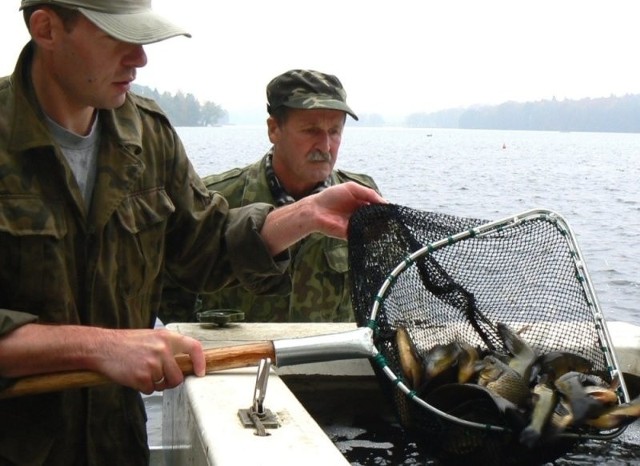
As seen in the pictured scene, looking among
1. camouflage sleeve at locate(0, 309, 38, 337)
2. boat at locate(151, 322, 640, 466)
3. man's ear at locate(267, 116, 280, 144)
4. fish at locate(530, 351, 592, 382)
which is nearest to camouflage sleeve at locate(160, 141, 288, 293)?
boat at locate(151, 322, 640, 466)

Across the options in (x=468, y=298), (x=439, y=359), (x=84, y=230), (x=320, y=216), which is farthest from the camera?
(x=468, y=298)

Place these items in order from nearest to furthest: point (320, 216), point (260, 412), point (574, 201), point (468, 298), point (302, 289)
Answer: point (260, 412) < point (320, 216) < point (468, 298) < point (302, 289) < point (574, 201)

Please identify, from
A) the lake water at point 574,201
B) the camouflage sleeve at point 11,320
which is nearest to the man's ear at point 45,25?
the camouflage sleeve at point 11,320

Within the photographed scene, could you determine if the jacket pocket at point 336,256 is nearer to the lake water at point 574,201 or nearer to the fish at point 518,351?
the fish at point 518,351

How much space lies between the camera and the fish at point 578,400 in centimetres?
309

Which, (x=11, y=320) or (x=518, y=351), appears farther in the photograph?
(x=518, y=351)

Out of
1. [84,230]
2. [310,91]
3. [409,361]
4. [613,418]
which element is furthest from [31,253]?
[310,91]

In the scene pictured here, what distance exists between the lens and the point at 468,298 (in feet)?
12.6

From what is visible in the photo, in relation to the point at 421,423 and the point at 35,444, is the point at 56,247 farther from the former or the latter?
the point at 421,423

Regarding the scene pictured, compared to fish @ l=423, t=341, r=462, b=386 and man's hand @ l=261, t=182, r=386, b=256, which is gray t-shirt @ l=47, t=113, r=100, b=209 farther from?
fish @ l=423, t=341, r=462, b=386

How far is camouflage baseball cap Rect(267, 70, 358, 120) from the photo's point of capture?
5.37 metres

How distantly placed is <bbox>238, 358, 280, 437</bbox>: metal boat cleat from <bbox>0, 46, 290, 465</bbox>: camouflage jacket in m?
0.71

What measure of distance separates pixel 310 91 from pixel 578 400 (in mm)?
2902

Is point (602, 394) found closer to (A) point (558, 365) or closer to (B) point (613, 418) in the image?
(B) point (613, 418)
